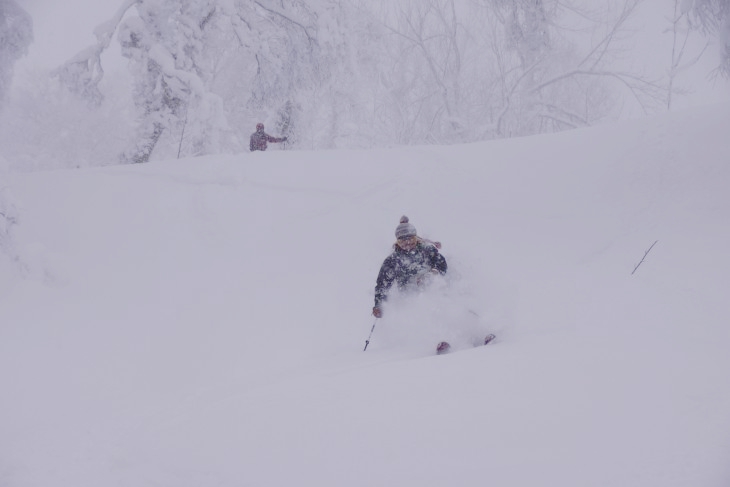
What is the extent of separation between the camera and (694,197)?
8305 mm

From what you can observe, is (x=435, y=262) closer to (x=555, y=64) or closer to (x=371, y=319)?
(x=371, y=319)

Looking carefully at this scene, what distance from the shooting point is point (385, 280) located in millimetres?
6418

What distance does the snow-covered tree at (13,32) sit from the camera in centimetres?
978

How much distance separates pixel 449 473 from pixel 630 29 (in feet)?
69.4

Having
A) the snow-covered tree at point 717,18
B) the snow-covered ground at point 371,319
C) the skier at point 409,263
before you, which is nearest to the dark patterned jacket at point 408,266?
the skier at point 409,263

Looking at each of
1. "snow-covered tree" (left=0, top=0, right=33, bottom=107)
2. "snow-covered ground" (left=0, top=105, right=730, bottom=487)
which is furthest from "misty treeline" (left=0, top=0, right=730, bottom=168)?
"snow-covered ground" (left=0, top=105, right=730, bottom=487)

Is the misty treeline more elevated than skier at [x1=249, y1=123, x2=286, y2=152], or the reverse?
the misty treeline

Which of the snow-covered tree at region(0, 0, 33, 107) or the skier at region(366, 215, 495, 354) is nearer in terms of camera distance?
→ the skier at region(366, 215, 495, 354)

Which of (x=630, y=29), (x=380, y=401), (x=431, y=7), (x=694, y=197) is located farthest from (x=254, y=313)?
(x=630, y=29)

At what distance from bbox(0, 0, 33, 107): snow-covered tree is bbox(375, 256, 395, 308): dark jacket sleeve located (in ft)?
29.8

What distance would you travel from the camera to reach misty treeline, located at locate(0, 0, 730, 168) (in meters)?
10.5

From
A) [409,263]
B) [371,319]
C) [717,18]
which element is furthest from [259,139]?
[717,18]

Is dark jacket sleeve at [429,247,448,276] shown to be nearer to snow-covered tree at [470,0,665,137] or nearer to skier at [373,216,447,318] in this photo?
skier at [373,216,447,318]

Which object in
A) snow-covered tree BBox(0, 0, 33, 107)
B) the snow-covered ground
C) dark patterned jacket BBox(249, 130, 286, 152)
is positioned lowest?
→ the snow-covered ground
